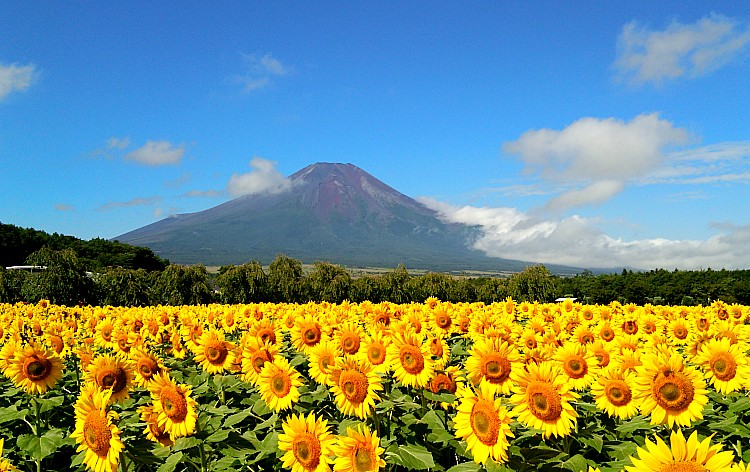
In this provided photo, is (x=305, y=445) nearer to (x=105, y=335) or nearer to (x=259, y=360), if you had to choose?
(x=259, y=360)

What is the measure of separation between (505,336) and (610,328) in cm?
200

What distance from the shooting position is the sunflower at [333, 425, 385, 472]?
3100 millimetres

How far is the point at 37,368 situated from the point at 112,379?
886 mm

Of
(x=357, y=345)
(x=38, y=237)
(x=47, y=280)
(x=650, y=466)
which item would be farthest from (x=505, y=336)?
(x=38, y=237)

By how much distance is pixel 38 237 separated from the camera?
87.2 m

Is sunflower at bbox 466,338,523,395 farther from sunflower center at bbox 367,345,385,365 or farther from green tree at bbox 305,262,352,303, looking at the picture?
green tree at bbox 305,262,352,303

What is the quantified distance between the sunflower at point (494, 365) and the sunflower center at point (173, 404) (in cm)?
207

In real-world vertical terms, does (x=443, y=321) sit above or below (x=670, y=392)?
above

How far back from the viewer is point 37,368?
483 cm

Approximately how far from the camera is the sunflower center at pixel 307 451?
340 cm

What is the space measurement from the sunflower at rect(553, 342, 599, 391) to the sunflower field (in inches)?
0.4

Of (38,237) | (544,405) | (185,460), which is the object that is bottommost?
(185,460)

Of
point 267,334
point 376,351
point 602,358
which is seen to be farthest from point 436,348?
point 267,334

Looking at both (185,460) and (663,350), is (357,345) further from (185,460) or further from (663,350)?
(663,350)
